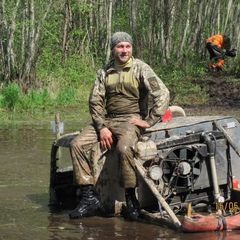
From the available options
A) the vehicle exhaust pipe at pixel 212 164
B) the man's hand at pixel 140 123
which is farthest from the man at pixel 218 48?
the vehicle exhaust pipe at pixel 212 164

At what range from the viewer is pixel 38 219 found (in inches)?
313

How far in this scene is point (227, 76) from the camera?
1093 inches

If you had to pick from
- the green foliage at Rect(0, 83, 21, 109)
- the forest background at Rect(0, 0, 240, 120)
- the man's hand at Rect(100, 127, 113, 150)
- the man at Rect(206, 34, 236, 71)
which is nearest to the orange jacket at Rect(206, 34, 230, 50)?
the man at Rect(206, 34, 236, 71)

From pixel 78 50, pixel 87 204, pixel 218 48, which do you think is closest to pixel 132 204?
pixel 87 204

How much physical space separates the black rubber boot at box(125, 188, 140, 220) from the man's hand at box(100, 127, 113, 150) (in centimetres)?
50

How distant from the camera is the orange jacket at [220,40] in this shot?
91.6 feet

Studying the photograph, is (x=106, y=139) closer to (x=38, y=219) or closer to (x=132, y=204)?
(x=132, y=204)

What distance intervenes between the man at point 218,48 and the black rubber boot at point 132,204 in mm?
20400

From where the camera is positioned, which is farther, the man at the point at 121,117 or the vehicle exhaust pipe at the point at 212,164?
the man at the point at 121,117

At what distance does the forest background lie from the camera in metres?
22.6

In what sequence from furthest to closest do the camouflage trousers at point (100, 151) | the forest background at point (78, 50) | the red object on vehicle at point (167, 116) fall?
the forest background at point (78, 50)
the red object on vehicle at point (167, 116)
the camouflage trousers at point (100, 151)

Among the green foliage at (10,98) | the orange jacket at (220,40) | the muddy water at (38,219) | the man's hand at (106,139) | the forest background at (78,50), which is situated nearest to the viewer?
the muddy water at (38,219)
